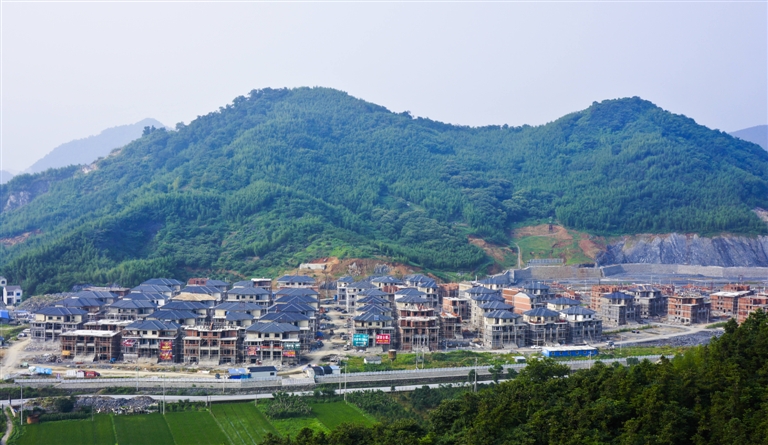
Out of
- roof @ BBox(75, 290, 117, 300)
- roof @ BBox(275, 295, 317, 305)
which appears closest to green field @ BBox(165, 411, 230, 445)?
roof @ BBox(275, 295, 317, 305)

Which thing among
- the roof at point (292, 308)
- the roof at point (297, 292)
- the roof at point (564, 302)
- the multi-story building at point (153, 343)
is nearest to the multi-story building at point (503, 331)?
the roof at point (564, 302)

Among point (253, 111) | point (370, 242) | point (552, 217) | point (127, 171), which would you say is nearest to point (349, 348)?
point (370, 242)

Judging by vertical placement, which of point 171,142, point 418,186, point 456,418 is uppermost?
point 171,142

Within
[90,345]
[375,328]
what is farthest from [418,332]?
[90,345]

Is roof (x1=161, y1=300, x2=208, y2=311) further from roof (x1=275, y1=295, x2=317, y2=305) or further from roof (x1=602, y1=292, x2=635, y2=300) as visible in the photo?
roof (x1=602, y1=292, x2=635, y2=300)

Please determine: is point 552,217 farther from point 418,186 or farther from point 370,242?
point 370,242

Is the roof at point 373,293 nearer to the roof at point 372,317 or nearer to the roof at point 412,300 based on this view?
the roof at point 412,300

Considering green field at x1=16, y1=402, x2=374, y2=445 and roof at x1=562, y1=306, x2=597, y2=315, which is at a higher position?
roof at x1=562, y1=306, x2=597, y2=315
